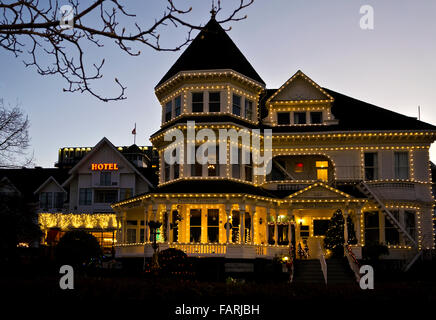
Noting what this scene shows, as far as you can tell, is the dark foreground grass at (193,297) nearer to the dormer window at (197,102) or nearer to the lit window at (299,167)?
the dormer window at (197,102)

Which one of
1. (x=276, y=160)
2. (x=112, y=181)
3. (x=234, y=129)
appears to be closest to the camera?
(x=234, y=129)

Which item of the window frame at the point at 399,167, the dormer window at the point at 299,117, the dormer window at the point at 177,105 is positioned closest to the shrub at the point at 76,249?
the dormer window at the point at 177,105

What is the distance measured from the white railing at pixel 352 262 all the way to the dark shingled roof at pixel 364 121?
28.6 feet

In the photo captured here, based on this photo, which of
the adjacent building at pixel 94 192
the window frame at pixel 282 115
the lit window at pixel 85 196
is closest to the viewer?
the window frame at pixel 282 115

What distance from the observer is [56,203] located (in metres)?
49.2

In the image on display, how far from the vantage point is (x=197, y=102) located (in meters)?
32.6

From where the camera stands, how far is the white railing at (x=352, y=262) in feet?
82.2

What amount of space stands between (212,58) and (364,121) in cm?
1093

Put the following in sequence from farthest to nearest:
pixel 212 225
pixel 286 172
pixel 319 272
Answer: pixel 286 172 < pixel 212 225 < pixel 319 272

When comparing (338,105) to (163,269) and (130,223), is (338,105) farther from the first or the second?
(163,269)

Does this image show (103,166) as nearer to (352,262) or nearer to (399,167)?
(399,167)

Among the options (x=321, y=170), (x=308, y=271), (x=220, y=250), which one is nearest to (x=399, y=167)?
(x=321, y=170)

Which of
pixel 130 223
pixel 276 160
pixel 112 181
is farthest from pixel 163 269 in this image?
pixel 112 181
